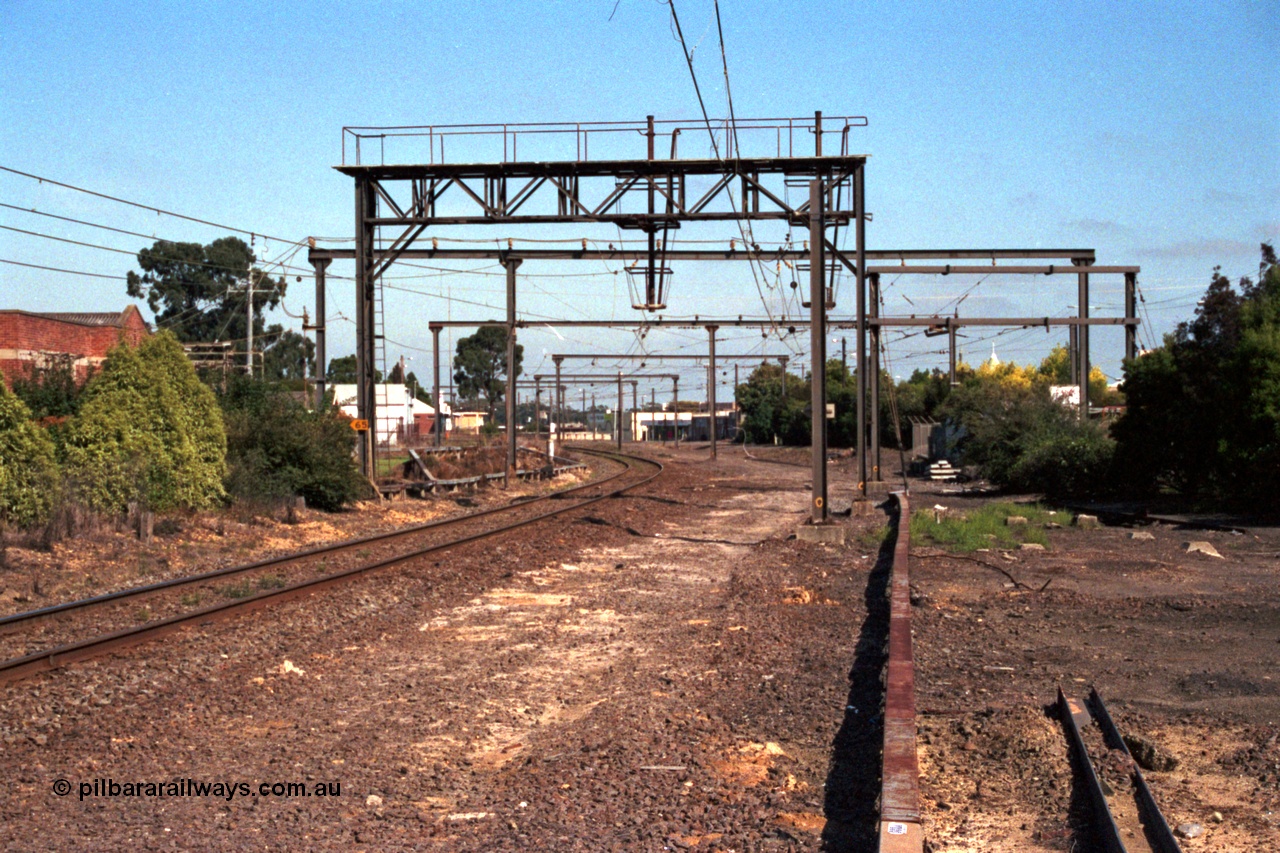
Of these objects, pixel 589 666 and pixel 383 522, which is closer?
pixel 589 666

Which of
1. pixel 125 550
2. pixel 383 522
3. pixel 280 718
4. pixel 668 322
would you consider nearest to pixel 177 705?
pixel 280 718

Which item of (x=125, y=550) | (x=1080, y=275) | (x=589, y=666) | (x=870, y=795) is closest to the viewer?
(x=870, y=795)

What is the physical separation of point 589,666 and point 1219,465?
20456mm

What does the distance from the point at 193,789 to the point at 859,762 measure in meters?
3.71

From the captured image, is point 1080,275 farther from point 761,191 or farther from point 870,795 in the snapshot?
point 870,795

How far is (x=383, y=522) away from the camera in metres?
24.1

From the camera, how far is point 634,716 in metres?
7.64

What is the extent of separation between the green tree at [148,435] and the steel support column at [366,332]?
5.57 m

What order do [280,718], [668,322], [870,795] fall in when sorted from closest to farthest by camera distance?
[870,795], [280,718], [668,322]

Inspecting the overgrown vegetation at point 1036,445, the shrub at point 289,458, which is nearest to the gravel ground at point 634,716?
the shrub at point 289,458

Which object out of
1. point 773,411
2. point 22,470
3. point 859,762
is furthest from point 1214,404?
point 773,411

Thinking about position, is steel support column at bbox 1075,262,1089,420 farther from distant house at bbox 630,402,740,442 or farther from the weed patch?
distant house at bbox 630,402,740,442

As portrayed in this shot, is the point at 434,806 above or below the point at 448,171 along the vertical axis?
below

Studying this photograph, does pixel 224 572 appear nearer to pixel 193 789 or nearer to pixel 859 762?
pixel 193 789
